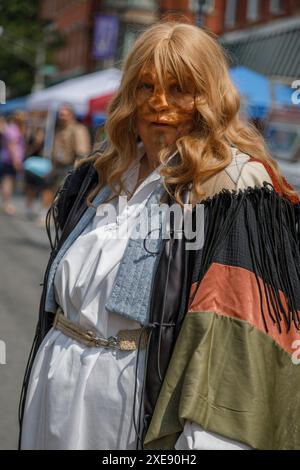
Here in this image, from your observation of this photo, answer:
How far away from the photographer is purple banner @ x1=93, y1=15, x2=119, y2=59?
107 ft

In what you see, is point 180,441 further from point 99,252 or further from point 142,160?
point 142,160

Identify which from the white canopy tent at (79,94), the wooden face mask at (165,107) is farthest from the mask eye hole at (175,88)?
the white canopy tent at (79,94)

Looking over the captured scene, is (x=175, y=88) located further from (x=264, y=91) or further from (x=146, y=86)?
(x=264, y=91)

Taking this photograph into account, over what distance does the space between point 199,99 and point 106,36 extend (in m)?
31.1

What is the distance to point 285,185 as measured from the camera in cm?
251

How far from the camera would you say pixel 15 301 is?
29.3 feet

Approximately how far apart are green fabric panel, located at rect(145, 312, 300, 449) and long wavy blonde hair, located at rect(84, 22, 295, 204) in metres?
0.36

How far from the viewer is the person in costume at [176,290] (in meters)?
2.18

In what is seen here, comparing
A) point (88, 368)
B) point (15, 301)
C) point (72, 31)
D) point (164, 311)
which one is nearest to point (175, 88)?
point (164, 311)

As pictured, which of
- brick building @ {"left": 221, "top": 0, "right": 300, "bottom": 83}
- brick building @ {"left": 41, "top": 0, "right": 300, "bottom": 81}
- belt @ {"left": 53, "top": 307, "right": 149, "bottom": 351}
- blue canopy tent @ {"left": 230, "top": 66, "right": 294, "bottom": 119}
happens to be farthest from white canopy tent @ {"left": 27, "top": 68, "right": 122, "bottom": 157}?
belt @ {"left": 53, "top": 307, "right": 149, "bottom": 351}

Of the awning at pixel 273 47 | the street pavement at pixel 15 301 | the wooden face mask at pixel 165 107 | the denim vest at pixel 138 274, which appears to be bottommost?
the street pavement at pixel 15 301

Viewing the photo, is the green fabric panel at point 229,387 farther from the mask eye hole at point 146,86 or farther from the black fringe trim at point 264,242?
the mask eye hole at point 146,86

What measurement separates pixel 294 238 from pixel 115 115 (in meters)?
0.64

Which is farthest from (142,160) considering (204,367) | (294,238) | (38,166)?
(38,166)
